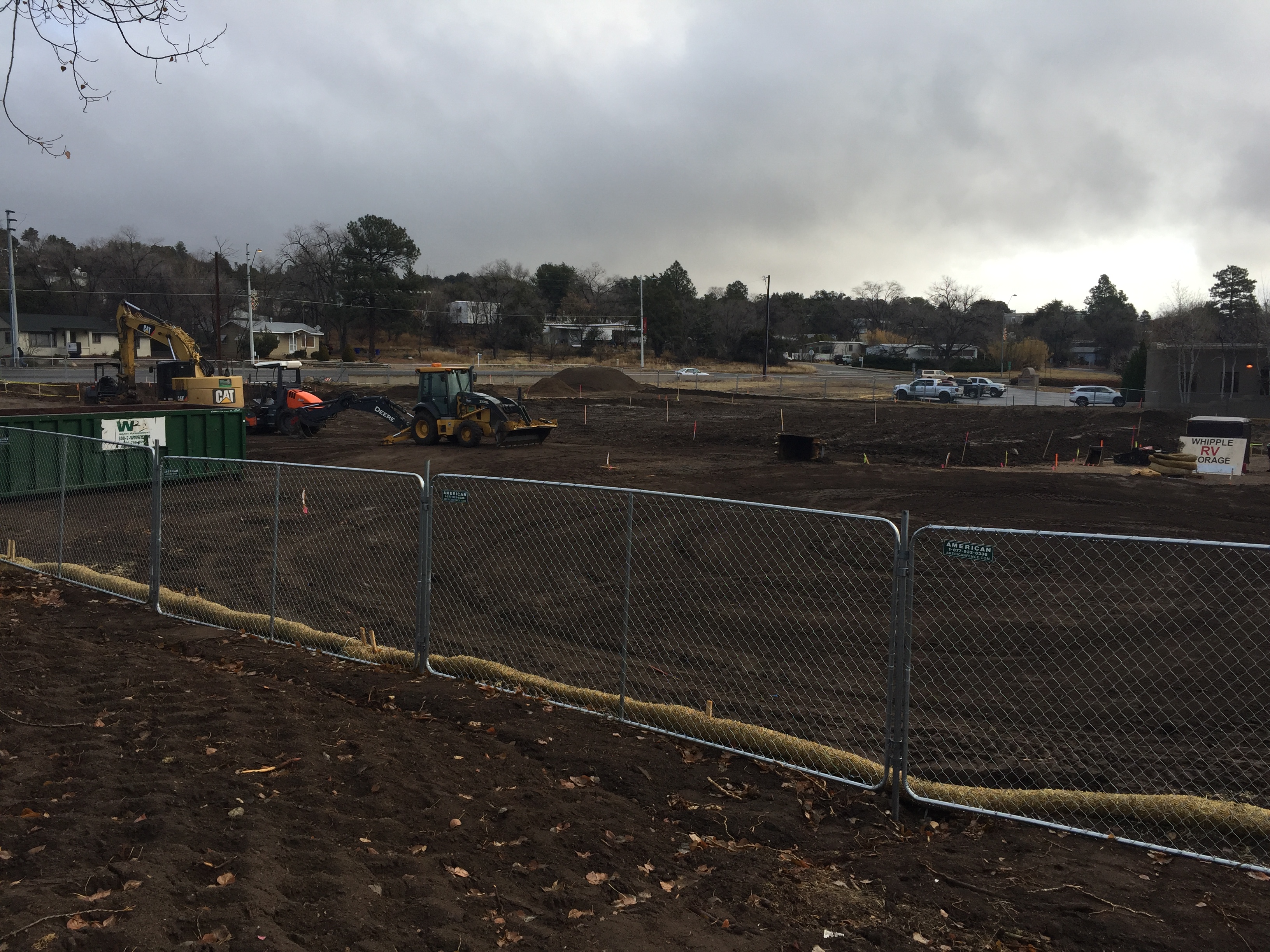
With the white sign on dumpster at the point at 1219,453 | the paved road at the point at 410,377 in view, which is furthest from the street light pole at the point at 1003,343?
the white sign on dumpster at the point at 1219,453

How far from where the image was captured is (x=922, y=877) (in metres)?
4.92

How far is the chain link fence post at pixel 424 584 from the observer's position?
26.1 feet

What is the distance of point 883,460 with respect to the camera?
3003 centimetres

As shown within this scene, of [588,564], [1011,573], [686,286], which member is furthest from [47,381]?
[686,286]

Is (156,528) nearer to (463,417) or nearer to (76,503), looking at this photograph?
(76,503)

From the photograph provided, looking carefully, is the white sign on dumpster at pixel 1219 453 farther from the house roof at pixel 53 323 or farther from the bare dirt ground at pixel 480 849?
the house roof at pixel 53 323

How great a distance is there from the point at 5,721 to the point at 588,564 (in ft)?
29.3

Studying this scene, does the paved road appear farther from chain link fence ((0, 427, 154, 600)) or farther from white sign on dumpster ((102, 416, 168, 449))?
chain link fence ((0, 427, 154, 600))

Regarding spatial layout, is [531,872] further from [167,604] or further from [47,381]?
[47,381]

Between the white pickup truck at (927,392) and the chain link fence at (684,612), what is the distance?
4219 cm

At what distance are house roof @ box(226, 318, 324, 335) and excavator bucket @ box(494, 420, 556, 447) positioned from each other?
71.7 m

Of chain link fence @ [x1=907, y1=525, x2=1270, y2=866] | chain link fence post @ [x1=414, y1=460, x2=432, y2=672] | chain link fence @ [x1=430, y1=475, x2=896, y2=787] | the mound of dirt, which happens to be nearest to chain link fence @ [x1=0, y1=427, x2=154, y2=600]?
chain link fence @ [x1=430, y1=475, x2=896, y2=787]

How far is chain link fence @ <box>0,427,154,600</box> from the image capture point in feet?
44.3

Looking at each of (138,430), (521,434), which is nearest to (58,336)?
(521,434)
